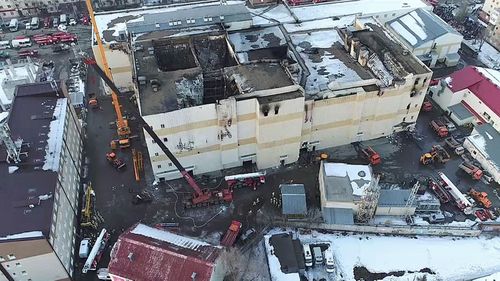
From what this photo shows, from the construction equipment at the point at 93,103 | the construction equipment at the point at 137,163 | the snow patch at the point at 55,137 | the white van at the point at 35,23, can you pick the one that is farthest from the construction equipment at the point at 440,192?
the white van at the point at 35,23

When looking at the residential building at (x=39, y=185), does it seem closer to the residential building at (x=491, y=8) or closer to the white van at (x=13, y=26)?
the white van at (x=13, y=26)

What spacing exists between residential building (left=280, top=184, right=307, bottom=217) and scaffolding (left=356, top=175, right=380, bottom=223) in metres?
7.47

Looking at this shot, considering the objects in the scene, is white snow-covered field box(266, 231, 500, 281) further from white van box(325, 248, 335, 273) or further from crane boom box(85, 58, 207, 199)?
crane boom box(85, 58, 207, 199)

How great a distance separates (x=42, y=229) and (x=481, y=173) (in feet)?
198

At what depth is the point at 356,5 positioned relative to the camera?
297ft

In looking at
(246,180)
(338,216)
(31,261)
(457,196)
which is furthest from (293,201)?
(31,261)

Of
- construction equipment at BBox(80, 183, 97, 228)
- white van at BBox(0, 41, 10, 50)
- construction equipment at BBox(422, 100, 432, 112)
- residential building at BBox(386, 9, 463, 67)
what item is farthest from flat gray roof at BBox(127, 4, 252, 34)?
construction equipment at BBox(422, 100, 432, 112)

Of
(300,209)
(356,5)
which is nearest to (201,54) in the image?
(300,209)

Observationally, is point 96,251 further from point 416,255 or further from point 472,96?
point 472,96

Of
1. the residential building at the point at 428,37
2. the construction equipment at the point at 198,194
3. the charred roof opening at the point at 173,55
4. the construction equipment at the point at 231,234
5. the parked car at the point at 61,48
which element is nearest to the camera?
the construction equipment at the point at 231,234

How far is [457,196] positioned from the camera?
61375 mm

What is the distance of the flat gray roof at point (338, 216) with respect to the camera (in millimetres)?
57438

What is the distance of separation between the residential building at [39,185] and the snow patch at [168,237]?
9.61m

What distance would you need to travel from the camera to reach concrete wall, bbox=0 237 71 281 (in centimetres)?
4588
